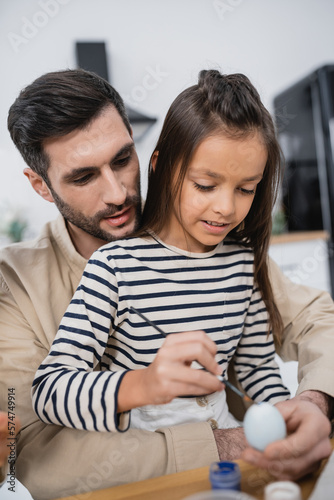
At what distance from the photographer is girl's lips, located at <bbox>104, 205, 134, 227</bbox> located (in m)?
1.26

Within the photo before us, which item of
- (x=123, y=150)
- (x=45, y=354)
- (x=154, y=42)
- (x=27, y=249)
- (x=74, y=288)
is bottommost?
(x=45, y=354)

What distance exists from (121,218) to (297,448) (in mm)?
720

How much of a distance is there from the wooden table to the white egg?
0.05 metres

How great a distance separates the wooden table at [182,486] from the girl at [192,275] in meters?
0.11

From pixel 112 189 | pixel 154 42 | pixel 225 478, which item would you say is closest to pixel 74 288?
pixel 112 189

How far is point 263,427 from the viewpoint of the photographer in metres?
0.73

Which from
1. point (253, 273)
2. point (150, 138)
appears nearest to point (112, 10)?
point (150, 138)

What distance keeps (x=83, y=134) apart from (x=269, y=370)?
76cm

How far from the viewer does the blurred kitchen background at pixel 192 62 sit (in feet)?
11.5

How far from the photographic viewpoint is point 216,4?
3926 millimetres

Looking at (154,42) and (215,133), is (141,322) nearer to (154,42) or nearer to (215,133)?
(215,133)

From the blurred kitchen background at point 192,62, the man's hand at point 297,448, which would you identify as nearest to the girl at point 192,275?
the man's hand at point 297,448

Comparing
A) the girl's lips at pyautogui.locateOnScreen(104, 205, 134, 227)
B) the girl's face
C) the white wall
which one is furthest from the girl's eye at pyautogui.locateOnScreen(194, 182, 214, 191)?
the white wall

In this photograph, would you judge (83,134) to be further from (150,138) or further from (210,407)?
(150,138)
